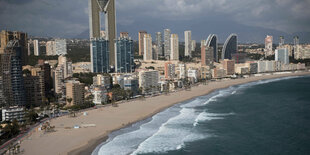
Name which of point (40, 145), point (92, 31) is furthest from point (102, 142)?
point (92, 31)

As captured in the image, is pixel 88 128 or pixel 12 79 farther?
pixel 12 79

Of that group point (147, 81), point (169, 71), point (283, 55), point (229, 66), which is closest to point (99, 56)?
point (169, 71)

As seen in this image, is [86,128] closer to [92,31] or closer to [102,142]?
[102,142]

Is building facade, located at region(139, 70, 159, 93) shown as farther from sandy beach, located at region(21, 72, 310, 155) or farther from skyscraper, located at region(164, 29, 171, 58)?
skyscraper, located at region(164, 29, 171, 58)

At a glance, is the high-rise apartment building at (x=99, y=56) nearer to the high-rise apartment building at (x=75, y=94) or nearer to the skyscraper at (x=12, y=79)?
the high-rise apartment building at (x=75, y=94)

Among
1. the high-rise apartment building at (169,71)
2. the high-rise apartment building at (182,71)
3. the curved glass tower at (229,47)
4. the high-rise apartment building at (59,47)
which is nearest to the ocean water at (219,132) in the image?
the high-rise apartment building at (169,71)

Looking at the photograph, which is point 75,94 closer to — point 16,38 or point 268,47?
point 16,38
